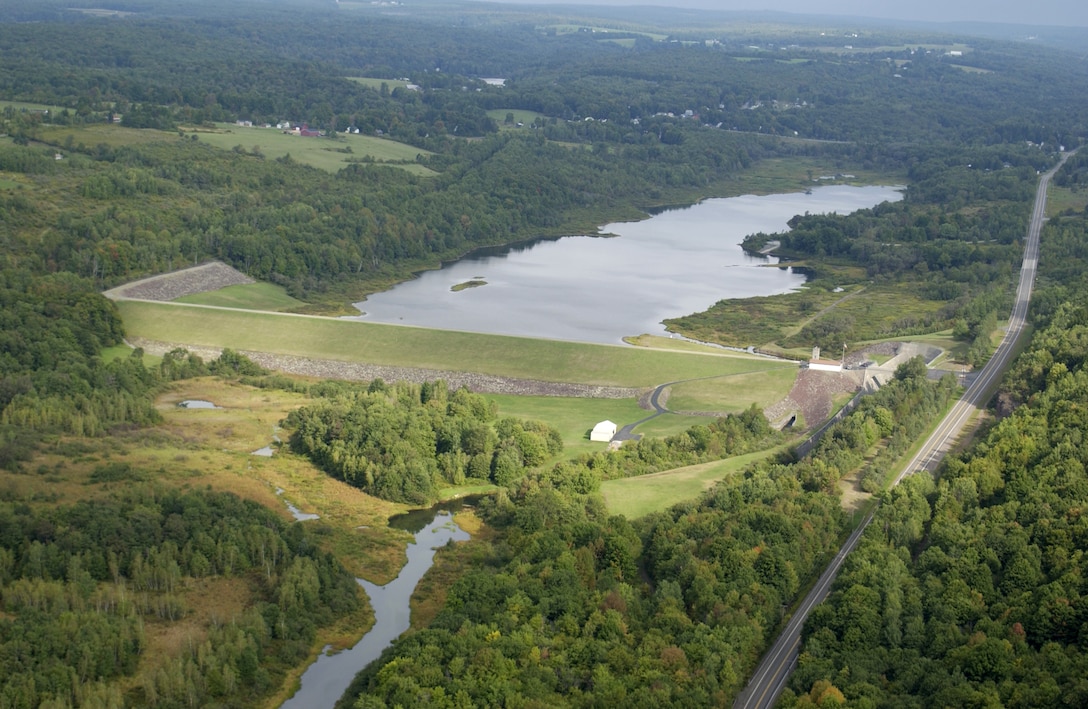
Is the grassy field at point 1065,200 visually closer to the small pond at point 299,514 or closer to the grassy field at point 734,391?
the grassy field at point 734,391

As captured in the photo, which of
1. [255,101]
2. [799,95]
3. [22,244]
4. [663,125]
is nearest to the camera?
[22,244]

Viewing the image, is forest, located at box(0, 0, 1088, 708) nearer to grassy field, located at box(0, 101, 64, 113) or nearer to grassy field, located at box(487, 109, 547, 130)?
grassy field, located at box(0, 101, 64, 113)

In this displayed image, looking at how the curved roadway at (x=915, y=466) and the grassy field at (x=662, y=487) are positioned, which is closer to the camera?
the curved roadway at (x=915, y=466)

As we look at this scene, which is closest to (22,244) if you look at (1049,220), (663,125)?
(1049,220)

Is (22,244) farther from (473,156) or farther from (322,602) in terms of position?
(473,156)

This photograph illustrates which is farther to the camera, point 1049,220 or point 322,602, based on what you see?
point 1049,220

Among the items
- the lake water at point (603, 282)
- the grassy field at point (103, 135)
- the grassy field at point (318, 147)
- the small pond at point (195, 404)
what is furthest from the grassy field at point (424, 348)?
the grassy field at point (318, 147)
